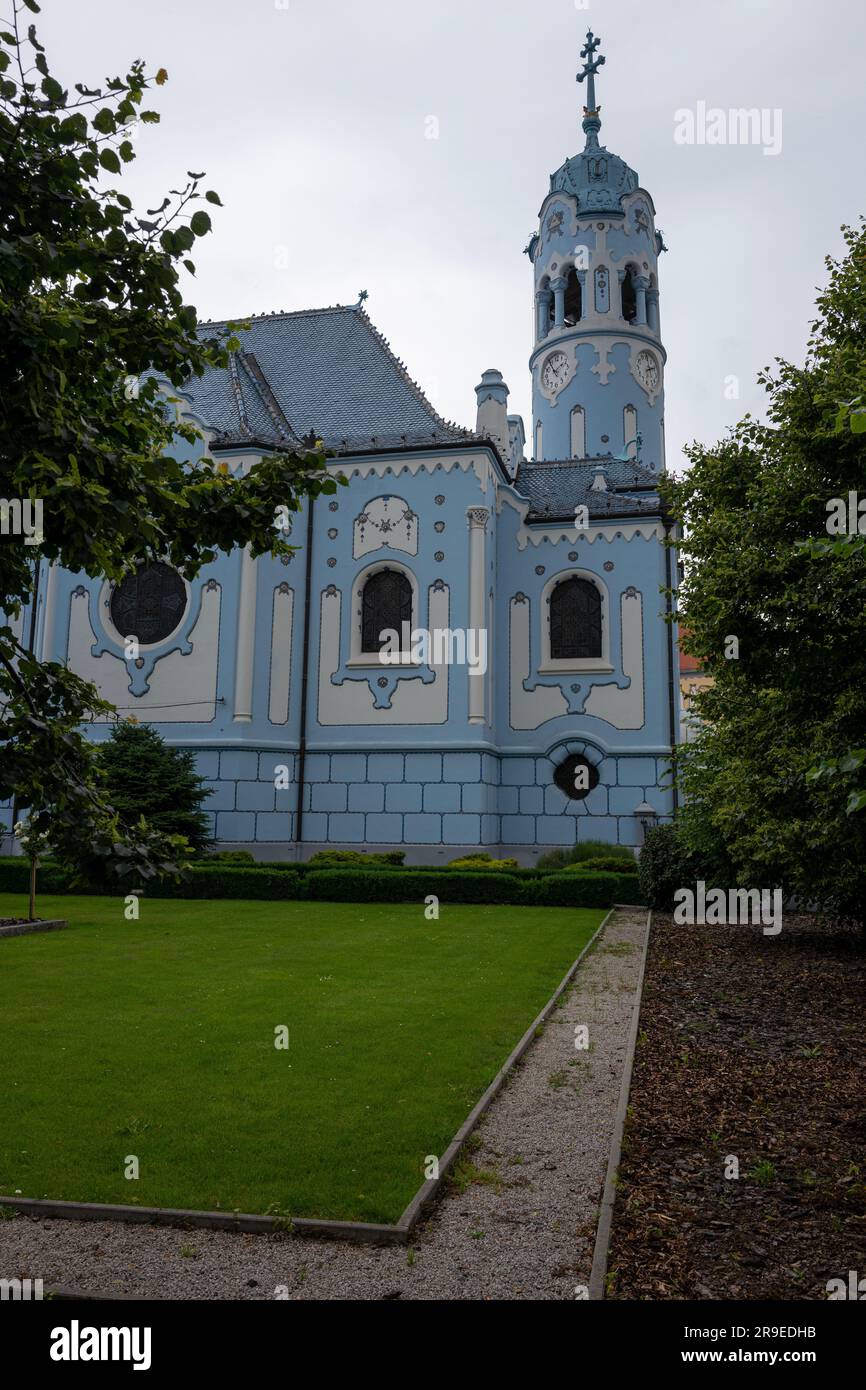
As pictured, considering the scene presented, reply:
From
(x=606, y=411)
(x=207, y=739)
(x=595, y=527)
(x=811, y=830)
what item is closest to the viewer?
(x=811, y=830)

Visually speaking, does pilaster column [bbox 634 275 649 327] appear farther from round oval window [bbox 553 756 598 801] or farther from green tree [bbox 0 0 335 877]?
green tree [bbox 0 0 335 877]

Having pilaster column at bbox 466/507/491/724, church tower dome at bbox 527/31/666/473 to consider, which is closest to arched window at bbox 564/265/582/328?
church tower dome at bbox 527/31/666/473

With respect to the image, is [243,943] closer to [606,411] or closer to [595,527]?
[595,527]

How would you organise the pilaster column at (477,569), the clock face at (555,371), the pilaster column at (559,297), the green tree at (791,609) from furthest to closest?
the clock face at (555,371) < the pilaster column at (559,297) < the pilaster column at (477,569) < the green tree at (791,609)

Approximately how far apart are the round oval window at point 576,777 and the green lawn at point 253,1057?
12.7m

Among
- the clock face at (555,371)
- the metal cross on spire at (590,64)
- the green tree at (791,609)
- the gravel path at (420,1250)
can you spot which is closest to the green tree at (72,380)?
the gravel path at (420,1250)

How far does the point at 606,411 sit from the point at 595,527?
37.1 ft

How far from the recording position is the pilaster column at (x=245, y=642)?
91.7 feet

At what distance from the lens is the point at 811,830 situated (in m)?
12.5

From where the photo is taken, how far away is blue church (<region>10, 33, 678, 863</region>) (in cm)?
2783

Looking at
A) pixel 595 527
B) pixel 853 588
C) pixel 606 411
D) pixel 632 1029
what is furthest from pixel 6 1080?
pixel 606 411

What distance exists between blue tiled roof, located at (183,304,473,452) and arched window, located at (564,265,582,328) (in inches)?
406

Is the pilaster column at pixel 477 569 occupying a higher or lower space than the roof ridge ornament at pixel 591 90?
lower

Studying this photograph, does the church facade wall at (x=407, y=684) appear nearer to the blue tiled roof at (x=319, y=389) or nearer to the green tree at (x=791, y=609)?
the blue tiled roof at (x=319, y=389)
